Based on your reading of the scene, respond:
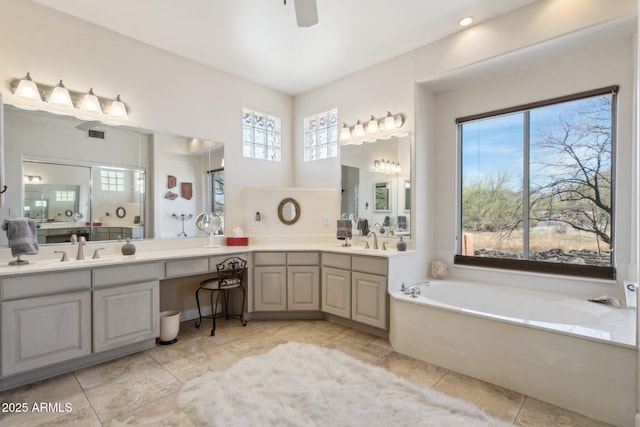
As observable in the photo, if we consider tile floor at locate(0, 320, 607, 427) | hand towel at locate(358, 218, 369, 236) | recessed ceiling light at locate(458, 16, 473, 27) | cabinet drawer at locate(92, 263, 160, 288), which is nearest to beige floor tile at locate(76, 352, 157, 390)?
tile floor at locate(0, 320, 607, 427)

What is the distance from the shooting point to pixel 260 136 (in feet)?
14.3

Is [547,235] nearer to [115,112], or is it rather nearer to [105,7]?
[115,112]

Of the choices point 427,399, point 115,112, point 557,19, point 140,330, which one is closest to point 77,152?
point 115,112

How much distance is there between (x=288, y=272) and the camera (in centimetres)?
356

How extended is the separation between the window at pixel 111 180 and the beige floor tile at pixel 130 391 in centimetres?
176

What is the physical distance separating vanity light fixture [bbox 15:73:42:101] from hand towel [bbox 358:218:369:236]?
136 inches

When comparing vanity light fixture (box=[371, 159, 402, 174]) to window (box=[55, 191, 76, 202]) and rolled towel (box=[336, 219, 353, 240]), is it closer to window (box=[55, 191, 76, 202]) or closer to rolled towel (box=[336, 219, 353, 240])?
rolled towel (box=[336, 219, 353, 240])

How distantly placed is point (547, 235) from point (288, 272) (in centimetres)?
276

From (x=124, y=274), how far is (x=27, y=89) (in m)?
1.76

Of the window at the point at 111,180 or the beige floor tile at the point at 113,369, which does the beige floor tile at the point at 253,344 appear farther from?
the window at the point at 111,180

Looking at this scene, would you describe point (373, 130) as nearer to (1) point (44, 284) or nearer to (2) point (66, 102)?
(2) point (66, 102)

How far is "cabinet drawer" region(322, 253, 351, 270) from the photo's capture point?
333 centimetres

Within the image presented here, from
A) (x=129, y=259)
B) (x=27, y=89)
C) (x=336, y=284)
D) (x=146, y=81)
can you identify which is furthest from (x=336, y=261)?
(x=27, y=89)

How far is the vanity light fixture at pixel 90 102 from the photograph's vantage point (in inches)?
111
